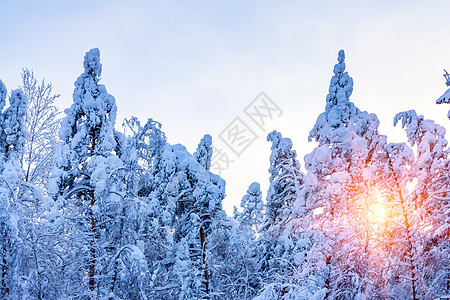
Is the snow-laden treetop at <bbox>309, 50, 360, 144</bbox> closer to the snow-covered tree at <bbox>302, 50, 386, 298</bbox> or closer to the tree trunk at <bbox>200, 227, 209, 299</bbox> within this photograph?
the snow-covered tree at <bbox>302, 50, 386, 298</bbox>

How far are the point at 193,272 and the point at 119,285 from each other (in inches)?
131

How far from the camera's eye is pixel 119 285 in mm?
10422

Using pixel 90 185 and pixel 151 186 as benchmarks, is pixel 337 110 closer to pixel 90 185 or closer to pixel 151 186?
pixel 151 186

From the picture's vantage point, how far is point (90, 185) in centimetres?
1251

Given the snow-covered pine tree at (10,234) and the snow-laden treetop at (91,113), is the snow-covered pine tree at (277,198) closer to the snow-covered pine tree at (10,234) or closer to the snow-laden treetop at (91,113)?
the snow-laden treetop at (91,113)

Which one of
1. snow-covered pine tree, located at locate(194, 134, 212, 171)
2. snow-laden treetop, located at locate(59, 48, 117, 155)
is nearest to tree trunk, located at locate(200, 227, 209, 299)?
snow-covered pine tree, located at locate(194, 134, 212, 171)

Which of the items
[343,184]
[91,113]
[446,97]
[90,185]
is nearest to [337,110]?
[343,184]

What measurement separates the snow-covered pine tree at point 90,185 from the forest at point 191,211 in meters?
0.04

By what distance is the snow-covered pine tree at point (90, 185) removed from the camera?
36.4 ft

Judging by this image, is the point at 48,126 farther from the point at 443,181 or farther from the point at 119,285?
the point at 443,181

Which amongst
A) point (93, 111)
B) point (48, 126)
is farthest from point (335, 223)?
point (48, 126)

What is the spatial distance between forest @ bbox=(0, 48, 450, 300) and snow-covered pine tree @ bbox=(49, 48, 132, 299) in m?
0.04

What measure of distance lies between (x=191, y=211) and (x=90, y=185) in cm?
381

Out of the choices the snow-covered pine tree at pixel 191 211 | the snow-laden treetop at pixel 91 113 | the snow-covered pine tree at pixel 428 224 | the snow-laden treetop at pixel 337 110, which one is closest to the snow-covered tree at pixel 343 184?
the snow-laden treetop at pixel 337 110
